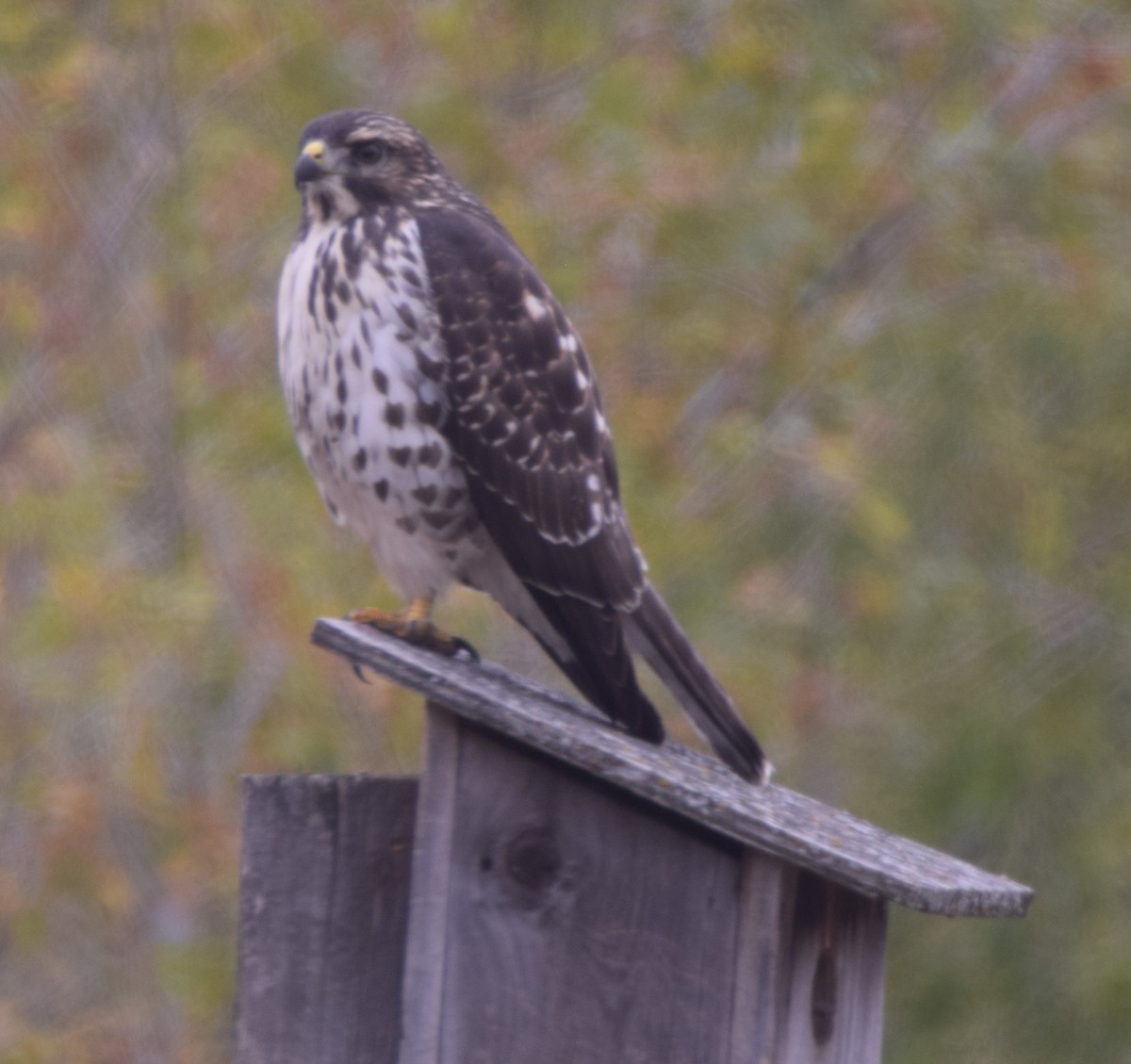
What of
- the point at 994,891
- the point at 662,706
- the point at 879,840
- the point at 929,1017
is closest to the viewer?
the point at 994,891

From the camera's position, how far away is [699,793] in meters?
2.64

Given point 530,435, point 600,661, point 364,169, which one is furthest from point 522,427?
point 364,169

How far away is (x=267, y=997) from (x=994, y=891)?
1027 mm

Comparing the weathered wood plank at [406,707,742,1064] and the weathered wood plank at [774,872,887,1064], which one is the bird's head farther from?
the weathered wood plank at [774,872,887,1064]

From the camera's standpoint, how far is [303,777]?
2902 millimetres

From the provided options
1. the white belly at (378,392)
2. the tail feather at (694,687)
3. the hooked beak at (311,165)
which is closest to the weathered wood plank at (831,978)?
the tail feather at (694,687)

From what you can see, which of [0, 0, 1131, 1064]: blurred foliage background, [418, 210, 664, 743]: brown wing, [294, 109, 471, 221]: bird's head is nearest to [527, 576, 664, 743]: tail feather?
[418, 210, 664, 743]: brown wing

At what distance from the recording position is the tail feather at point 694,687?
3172 millimetres

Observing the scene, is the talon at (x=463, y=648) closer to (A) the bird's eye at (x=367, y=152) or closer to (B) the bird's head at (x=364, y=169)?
(B) the bird's head at (x=364, y=169)

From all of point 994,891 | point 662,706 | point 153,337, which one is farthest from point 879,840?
point 153,337

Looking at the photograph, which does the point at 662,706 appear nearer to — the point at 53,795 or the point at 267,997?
the point at 53,795

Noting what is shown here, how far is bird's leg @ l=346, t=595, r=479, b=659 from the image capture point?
3521 millimetres

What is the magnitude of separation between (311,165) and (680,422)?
114 inches

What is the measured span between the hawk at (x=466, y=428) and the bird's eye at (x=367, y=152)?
17cm
